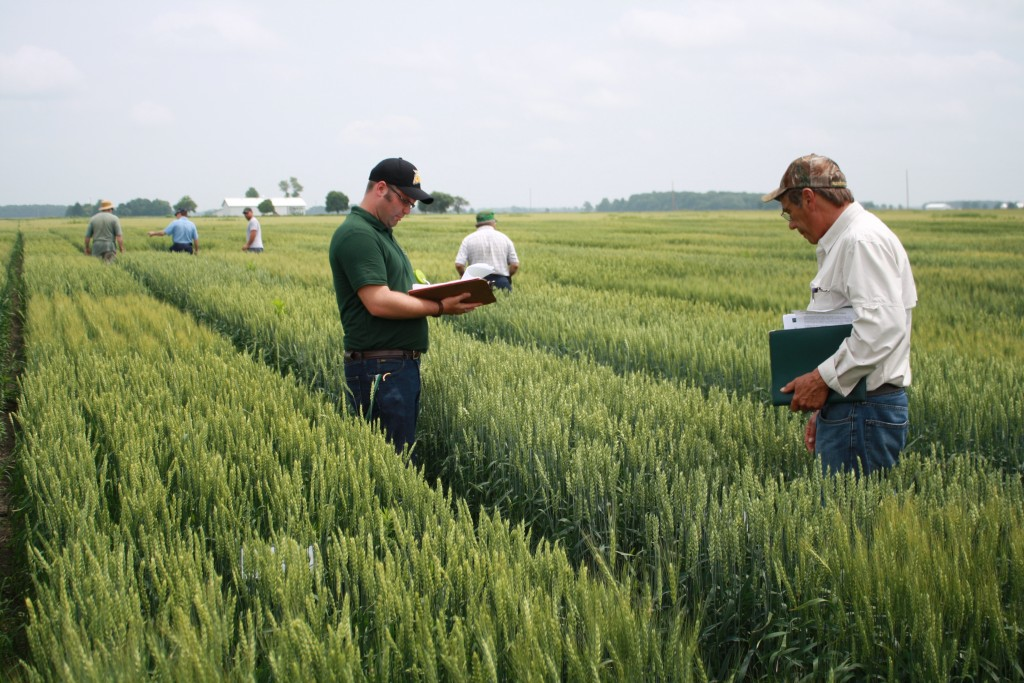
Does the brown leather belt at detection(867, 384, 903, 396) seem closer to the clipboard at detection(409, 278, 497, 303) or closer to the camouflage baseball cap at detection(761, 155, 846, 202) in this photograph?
the camouflage baseball cap at detection(761, 155, 846, 202)

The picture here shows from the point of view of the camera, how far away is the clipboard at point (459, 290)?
128 inches

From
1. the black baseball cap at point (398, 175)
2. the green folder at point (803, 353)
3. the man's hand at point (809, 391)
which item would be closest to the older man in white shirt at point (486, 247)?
the black baseball cap at point (398, 175)

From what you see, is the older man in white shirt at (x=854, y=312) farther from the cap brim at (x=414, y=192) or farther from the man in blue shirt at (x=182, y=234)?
the man in blue shirt at (x=182, y=234)

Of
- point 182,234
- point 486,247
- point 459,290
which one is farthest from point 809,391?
point 182,234

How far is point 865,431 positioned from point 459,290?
1.70m

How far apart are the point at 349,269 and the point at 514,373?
164cm

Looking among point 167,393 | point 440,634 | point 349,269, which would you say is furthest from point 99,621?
point 167,393

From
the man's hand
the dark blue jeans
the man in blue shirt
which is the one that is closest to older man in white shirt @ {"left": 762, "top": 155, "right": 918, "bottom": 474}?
the man's hand

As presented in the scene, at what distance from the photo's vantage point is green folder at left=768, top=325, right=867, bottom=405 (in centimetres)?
269

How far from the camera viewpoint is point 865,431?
277 cm

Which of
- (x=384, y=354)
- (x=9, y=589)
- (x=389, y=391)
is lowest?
(x=9, y=589)

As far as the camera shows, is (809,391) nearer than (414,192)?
Yes

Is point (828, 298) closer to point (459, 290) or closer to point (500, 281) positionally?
point (459, 290)

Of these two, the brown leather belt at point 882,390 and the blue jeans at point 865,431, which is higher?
the brown leather belt at point 882,390
